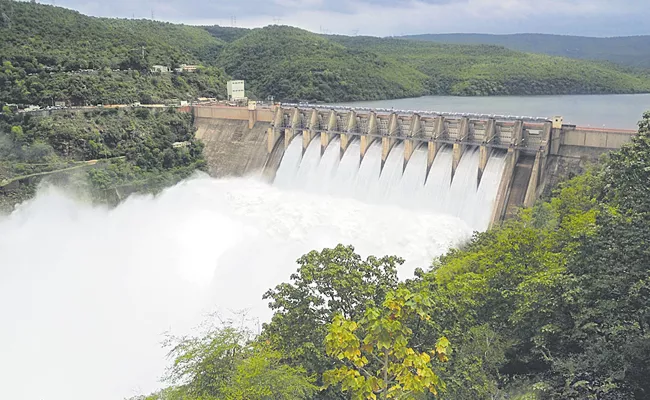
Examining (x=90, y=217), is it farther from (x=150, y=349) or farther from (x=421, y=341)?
(x=421, y=341)

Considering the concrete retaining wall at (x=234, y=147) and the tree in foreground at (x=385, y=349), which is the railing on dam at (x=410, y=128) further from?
the tree in foreground at (x=385, y=349)

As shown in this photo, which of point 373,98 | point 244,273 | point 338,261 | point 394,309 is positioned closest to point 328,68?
point 373,98

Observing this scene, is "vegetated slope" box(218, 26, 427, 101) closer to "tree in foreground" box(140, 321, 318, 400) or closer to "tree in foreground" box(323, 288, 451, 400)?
"tree in foreground" box(140, 321, 318, 400)

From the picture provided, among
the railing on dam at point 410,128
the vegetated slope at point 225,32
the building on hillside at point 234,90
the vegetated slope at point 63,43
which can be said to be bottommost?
the railing on dam at point 410,128

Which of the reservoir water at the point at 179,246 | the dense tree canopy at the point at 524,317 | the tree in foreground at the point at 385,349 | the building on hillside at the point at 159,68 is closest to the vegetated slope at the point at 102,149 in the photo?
the reservoir water at the point at 179,246

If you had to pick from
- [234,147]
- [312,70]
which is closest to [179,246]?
[234,147]
